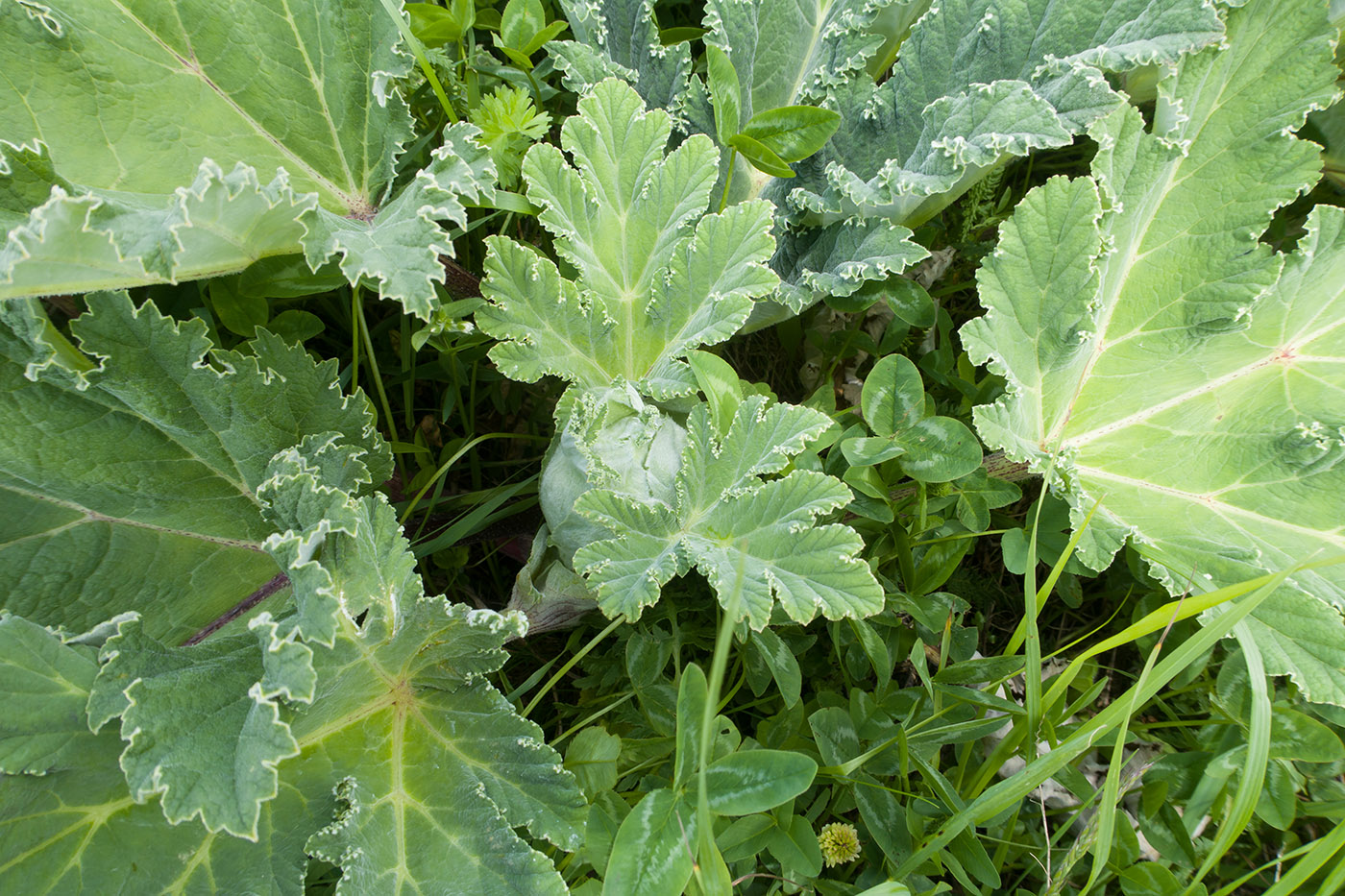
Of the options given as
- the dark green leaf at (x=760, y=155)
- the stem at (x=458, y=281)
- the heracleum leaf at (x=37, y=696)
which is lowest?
the heracleum leaf at (x=37, y=696)

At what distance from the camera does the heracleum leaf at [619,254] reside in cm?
170

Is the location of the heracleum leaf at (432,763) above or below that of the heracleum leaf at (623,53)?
Result: below

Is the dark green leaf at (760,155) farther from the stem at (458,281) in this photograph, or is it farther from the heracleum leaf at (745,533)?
the stem at (458,281)

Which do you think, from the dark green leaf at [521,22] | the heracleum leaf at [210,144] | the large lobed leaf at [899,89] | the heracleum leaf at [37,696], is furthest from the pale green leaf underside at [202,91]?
the heracleum leaf at [37,696]

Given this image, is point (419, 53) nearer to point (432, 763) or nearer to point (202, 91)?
point (202, 91)

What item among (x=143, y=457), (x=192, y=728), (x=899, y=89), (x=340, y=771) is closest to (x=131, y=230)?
(x=143, y=457)

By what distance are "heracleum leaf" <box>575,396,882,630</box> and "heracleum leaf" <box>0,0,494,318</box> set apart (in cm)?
54

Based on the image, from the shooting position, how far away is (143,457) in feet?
5.77

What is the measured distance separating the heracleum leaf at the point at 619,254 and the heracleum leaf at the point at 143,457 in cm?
42

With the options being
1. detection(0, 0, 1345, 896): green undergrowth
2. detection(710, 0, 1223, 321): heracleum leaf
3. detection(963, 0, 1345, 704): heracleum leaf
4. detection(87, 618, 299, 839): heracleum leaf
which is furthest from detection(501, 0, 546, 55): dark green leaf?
detection(87, 618, 299, 839): heracleum leaf

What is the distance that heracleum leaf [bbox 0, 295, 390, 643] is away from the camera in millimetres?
1627

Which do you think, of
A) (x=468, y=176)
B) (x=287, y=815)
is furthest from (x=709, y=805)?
(x=468, y=176)

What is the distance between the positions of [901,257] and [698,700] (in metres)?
0.95

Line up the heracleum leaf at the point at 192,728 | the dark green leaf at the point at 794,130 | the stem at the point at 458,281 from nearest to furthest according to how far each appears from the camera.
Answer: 1. the heracleum leaf at the point at 192,728
2. the dark green leaf at the point at 794,130
3. the stem at the point at 458,281
